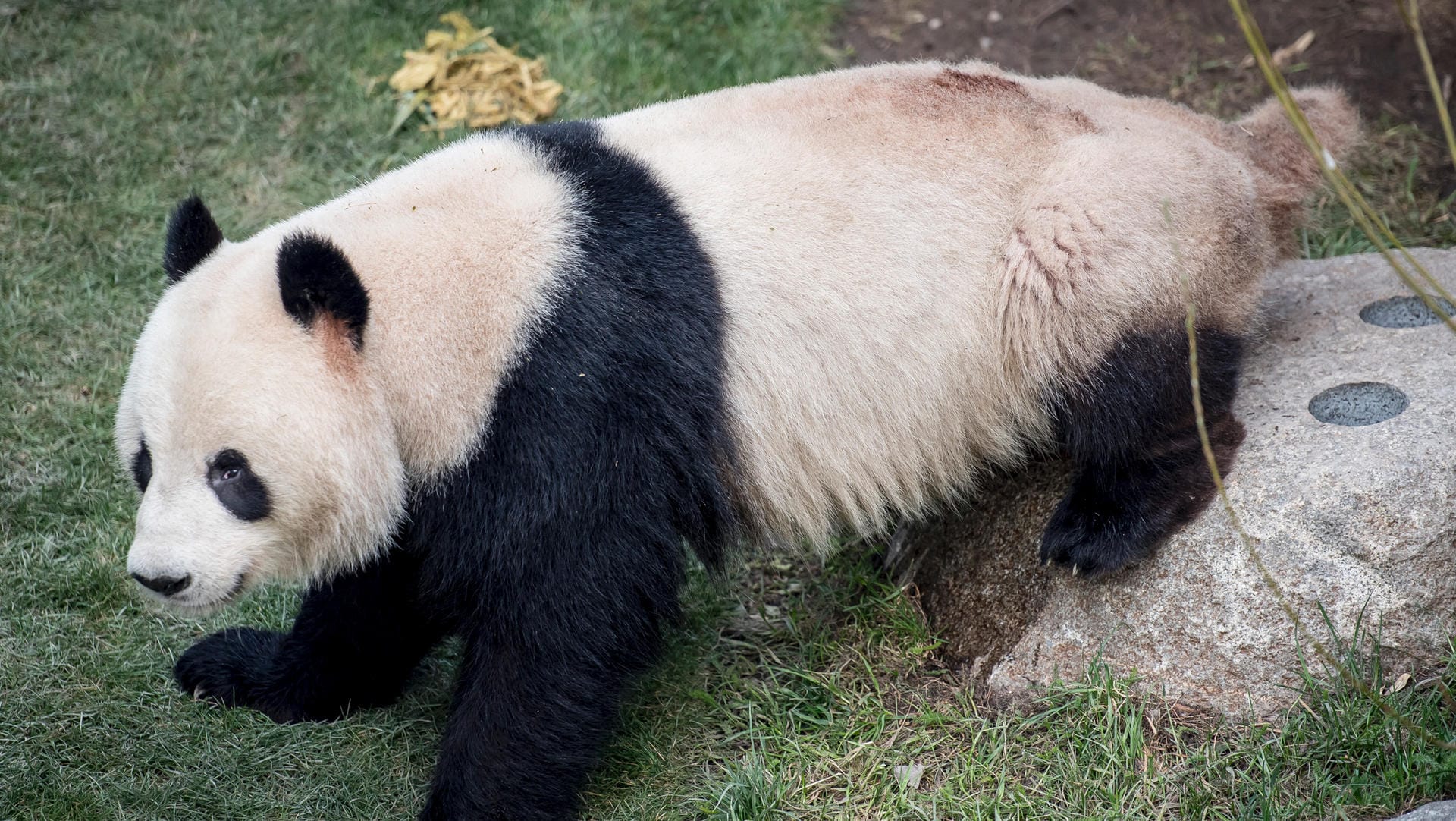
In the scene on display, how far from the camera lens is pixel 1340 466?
364 centimetres

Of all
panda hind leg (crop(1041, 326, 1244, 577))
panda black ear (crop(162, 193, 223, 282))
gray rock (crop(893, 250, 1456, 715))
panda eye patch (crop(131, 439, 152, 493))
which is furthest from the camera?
panda hind leg (crop(1041, 326, 1244, 577))

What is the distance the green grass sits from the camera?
3600 millimetres

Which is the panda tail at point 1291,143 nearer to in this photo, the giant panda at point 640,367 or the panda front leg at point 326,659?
the giant panda at point 640,367

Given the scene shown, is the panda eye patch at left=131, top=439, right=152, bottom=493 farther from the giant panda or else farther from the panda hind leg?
the panda hind leg

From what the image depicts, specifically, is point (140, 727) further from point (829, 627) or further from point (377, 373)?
point (829, 627)

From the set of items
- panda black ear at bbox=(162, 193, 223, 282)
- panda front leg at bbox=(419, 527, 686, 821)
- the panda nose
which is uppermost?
panda black ear at bbox=(162, 193, 223, 282)

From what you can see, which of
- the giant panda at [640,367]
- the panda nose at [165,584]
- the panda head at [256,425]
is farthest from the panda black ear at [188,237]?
the panda nose at [165,584]

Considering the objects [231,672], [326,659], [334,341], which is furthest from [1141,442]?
[231,672]

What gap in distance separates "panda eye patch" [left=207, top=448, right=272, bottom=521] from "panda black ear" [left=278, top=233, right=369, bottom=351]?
411mm

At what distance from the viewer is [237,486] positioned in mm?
3172

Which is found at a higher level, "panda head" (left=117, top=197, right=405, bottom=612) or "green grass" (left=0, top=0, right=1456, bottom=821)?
"panda head" (left=117, top=197, right=405, bottom=612)

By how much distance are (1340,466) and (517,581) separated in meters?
2.46

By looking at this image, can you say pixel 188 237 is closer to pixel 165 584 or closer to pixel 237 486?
pixel 237 486

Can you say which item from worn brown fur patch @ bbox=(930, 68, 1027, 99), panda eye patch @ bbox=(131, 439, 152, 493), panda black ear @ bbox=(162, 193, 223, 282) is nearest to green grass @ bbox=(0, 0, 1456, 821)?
panda eye patch @ bbox=(131, 439, 152, 493)
